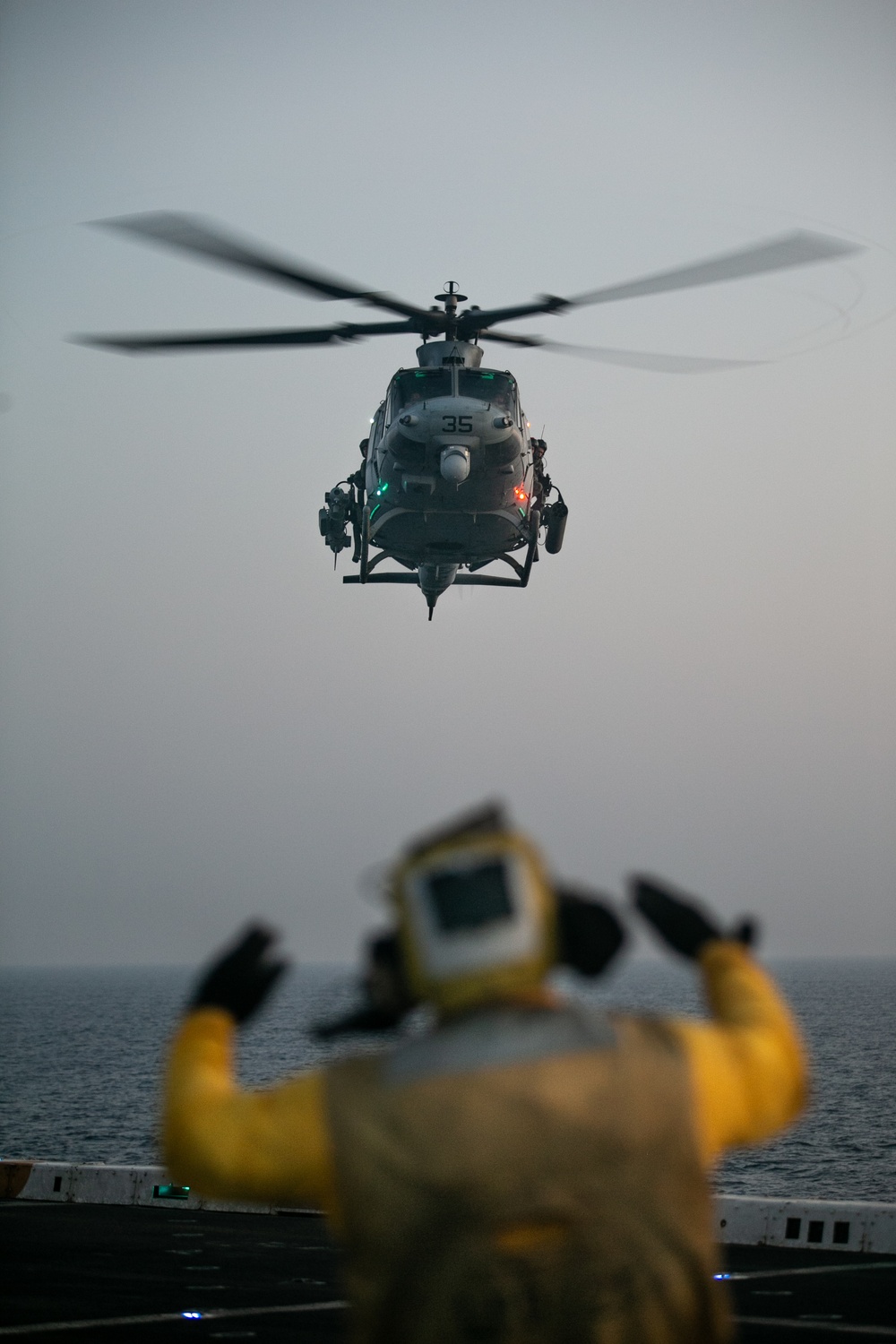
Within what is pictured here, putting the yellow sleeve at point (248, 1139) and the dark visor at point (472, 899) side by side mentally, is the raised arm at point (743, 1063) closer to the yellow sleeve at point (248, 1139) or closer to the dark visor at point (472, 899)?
the dark visor at point (472, 899)

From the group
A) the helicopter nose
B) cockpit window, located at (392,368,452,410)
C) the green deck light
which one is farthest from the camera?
cockpit window, located at (392,368,452,410)

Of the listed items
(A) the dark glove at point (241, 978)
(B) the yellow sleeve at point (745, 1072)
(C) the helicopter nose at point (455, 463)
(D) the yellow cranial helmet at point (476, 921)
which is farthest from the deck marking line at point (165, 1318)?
(C) the helicopter nose at point (455, 463)

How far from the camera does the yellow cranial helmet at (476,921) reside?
309 centimetres

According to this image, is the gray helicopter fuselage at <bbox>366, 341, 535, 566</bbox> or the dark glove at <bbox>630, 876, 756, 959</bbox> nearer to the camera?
the dark glove at <bbox>630, 876, 756, 959</bbox>

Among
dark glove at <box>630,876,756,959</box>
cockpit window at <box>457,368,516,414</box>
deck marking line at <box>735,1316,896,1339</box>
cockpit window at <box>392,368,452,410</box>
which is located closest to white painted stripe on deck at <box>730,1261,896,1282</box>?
deck marking line at <box>735,1316,896,1339</box>

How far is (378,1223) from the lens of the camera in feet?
9.89

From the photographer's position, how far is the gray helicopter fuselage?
79.5 feet

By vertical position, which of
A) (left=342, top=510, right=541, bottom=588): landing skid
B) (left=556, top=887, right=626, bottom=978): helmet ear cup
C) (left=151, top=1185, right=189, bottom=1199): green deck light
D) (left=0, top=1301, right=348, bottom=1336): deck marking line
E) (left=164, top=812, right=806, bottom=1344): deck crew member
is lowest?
(left=151, top=1185, right=189, bottom=1199): green deck light

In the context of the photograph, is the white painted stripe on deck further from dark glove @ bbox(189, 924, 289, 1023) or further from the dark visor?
the dark visor

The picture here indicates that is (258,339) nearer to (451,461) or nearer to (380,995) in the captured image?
(451,461)

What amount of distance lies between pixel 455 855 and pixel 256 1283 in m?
9.09

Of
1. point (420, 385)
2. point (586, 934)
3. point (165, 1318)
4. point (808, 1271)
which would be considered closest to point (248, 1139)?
point (586, 934)

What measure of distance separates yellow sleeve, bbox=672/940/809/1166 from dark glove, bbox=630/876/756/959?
180 mm

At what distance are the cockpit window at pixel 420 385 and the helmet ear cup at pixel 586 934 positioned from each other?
867 inches
